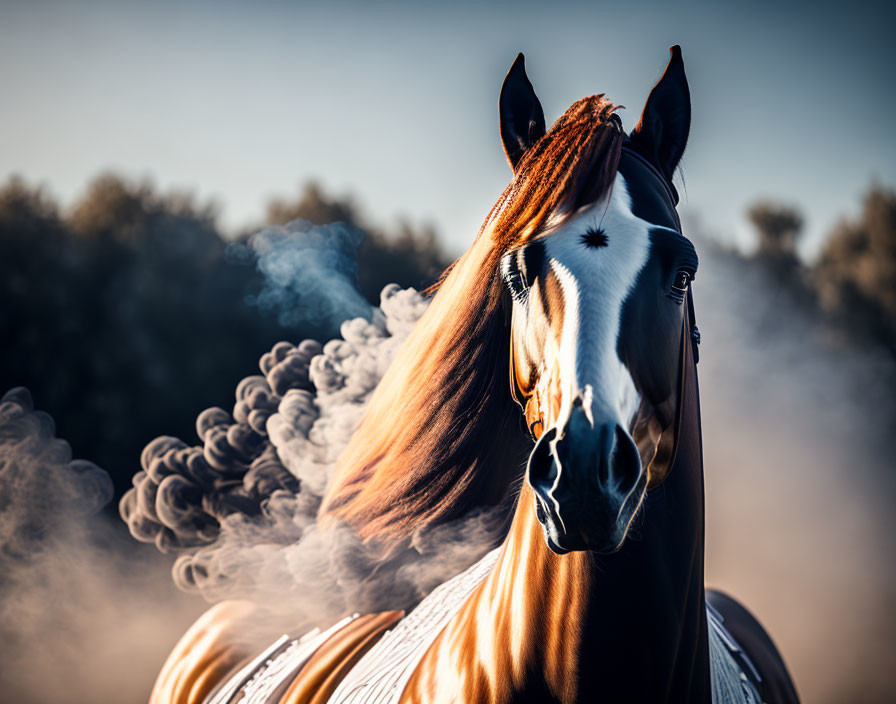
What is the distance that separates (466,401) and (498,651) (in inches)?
16.7

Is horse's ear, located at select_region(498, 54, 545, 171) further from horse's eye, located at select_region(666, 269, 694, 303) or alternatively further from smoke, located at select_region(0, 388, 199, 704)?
smoke, located at select_region(0, 388, 199, 704)

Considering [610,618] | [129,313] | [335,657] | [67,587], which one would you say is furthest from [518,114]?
[129,313]

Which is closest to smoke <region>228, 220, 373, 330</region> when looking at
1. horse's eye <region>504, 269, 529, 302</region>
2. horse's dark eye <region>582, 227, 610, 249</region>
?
horse's eye <region>504, 269, 529, 302</region>

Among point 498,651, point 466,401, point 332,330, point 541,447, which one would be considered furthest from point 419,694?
point 332,330

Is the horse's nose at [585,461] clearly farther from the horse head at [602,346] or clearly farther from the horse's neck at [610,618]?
the horse's neck at [610,618]

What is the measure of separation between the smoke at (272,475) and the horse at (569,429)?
2.58 feet

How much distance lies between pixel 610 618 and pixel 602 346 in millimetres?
399

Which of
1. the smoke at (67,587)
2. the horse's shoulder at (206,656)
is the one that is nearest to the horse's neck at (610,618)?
the horse's shoulder at (206,656)

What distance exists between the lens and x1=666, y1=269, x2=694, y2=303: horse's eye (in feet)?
2.79

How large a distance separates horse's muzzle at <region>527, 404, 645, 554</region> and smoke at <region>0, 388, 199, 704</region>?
2962 mm

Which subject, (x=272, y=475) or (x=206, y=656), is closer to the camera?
(x=206, y=656)

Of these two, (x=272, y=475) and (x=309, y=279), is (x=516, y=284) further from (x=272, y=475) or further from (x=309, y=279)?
(x=309, y=279)

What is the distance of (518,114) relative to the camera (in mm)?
1070

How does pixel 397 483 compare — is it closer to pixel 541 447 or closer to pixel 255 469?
pixel 541 447
